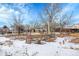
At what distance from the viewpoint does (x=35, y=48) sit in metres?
1.45

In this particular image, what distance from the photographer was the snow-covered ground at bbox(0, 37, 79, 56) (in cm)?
144

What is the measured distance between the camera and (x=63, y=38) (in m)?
1.47

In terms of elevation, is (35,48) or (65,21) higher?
(65,21)

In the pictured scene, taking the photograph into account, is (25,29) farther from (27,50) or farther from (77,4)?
(77,4)

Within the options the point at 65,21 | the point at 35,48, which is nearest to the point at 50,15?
the point at 65,21

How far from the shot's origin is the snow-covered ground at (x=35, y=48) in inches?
56.7

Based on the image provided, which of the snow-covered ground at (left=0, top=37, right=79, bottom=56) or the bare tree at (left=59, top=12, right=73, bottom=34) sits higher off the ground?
the bare tree at (left=59, top=12, right=73, bottom=34)

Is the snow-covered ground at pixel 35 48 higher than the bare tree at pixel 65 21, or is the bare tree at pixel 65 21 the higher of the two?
the bare tree at pixel 65 21

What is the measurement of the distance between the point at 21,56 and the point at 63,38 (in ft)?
1.28

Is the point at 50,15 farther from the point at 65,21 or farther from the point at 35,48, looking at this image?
the point at 35,48

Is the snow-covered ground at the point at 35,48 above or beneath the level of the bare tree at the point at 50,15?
beneath

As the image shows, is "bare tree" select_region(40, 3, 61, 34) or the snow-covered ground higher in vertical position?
"bare tree" select_region(40, 3, 61, 34)

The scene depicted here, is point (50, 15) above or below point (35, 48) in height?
above

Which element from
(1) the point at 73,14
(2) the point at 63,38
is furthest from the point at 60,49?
(1) the point at 73,14
